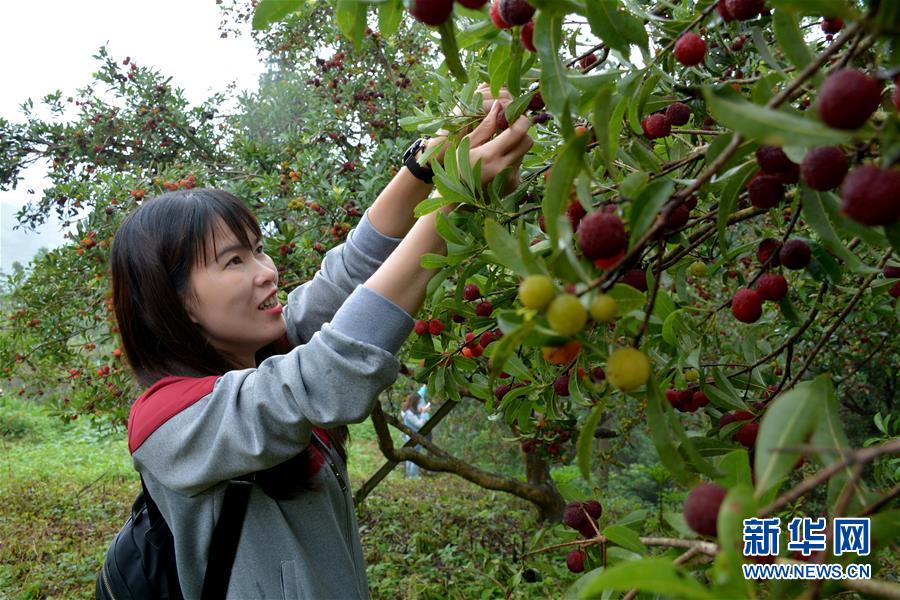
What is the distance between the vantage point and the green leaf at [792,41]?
0.66 m

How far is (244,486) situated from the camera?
1338 millimetres

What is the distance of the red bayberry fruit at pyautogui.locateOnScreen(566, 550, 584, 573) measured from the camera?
1.06m

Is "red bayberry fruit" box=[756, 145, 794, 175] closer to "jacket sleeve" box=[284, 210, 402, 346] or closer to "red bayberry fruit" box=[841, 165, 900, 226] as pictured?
"red bayberry fruit" box=[841, 165, 900, 226]

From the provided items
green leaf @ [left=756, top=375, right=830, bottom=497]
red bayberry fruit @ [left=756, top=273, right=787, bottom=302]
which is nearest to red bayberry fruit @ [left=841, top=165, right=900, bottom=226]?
green leaf @ [left=756, top=375, right=830, bottom=497]

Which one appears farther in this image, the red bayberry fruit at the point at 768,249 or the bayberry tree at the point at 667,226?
the red bayberry fruit at the point at 768,249

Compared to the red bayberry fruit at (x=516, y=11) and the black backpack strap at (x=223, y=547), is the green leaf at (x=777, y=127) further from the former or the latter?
the black backpack strap at (x=223, y=547)

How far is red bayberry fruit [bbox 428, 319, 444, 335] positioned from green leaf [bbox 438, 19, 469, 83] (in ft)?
2.40

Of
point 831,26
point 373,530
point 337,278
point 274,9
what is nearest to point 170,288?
point 337,278

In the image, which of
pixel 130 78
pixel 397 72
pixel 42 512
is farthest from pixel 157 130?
pixel 42 512

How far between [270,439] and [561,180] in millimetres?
772

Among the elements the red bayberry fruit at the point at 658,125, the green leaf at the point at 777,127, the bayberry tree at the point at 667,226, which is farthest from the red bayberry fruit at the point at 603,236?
the red bayberry fruit at the point at 658,125

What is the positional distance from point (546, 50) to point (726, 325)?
12.6 feet

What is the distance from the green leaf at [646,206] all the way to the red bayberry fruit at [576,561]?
63 cm

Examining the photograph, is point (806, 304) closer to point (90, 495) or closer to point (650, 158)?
point (650, 158)
